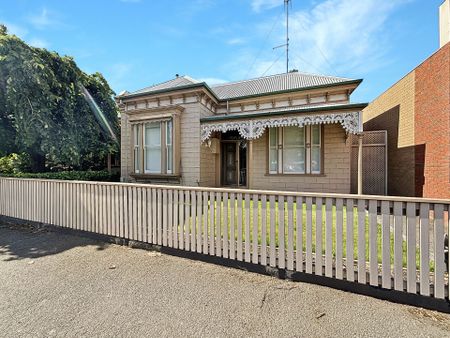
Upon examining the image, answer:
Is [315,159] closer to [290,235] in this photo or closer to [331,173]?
[331,173]

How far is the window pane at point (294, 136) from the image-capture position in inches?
343

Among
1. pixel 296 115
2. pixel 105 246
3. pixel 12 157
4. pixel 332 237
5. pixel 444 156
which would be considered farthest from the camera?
pixel 12 157

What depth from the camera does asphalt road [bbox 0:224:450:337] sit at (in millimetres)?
2225

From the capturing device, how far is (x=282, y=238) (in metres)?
3.15

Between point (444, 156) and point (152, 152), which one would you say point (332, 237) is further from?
point (152, 152)

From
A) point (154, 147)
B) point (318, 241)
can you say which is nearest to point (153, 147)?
point (154, 147)

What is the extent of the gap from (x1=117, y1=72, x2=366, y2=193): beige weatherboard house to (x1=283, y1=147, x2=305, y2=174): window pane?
0.13 feet

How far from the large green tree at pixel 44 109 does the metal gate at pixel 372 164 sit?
11721mm

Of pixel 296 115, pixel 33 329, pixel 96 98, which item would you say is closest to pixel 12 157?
pixel 96 98

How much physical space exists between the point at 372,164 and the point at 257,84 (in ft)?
21.9

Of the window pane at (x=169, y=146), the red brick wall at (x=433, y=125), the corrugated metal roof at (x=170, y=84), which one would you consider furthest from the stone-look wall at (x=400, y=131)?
the window pane at (x=169, y=146)

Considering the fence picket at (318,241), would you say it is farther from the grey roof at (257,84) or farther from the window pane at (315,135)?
the grey roof at (257,84)

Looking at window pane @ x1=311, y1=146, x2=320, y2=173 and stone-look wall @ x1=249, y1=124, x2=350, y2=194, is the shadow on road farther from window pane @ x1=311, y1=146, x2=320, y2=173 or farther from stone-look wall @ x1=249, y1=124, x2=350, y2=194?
window pane @ x1=311, y1=146, x2=320, y2=173

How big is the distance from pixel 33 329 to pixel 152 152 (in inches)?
296
